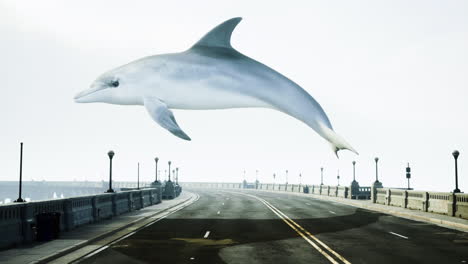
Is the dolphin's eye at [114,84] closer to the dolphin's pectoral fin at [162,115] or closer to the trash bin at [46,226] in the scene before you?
the dolphin's pectoral fin at [162,115]

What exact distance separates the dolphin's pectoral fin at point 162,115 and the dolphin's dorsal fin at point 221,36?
5.20 ft

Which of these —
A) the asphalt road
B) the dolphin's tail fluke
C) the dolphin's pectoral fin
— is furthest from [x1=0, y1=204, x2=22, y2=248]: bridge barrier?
the dolphin's tail fluke

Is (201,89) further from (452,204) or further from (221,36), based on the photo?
(452,204)

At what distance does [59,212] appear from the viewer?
1797 cm

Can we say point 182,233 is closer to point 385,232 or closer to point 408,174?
point 385,232

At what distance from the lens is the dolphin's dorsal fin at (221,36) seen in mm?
8086

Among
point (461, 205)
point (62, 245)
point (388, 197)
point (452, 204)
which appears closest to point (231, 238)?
point (62, 245)

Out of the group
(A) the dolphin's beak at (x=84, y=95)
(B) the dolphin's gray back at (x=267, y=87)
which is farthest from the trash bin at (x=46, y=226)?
(B) the dolphin's gray back at (x=267, y=87)

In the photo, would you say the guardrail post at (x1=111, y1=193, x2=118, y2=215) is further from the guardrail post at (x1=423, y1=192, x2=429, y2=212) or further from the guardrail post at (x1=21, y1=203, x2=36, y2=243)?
the guardrail post at (x1=423, y1=192, x2=429, y2=212)

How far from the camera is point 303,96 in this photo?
23.2ft

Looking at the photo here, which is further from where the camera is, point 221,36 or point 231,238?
point 231,238

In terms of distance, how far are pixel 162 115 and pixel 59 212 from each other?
1275cm

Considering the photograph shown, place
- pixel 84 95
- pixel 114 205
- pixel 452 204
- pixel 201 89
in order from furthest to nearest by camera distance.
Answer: pixel 452 204 < pixel 114 205 < pixel 84 95 < pixel 201 89

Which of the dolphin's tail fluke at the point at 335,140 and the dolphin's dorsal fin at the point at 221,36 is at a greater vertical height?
the dolphin's dorsal fin at the point at 221,36
